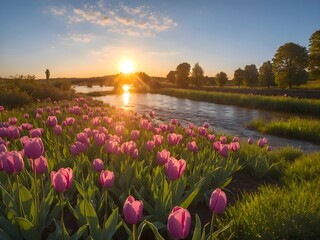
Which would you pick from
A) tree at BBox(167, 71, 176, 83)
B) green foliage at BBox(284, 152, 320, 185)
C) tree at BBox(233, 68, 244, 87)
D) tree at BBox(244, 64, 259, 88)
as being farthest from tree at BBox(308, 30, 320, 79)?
tree at BBox(167, 71, 176, 83)

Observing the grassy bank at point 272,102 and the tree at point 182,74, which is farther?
the tree at point 182,74

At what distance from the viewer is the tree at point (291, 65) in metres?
46.2

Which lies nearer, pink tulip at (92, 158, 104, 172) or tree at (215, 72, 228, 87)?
pink tulip at (92, 158, 104, 172)

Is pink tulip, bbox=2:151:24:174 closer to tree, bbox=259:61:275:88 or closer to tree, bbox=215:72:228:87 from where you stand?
tree, bbox=259:61:275:88

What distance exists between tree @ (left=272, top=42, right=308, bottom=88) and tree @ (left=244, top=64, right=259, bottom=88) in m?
18.9

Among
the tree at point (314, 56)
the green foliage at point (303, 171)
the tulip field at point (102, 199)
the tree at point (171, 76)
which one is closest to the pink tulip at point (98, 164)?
the tulip field at point (102, 199)

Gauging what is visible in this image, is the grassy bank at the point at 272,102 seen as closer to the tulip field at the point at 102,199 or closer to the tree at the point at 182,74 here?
the tulip field at the point at 102,199

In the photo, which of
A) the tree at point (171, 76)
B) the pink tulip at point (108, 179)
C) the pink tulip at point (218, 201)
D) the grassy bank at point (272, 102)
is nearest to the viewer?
the pink tulip at point (218, 201)

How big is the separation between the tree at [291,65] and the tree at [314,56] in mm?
2443

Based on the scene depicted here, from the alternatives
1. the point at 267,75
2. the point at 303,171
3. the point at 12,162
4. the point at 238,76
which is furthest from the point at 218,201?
the point at 238,76

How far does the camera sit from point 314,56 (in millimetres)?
42656

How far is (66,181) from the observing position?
237 cm

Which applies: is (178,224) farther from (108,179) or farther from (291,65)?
(291,65)

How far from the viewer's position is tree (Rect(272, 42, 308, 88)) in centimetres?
4622
